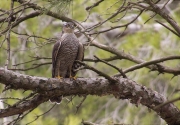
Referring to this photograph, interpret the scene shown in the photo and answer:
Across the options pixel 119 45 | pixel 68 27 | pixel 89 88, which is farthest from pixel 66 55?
pixel 119 45

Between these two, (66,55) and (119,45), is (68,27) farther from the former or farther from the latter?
(119,45)

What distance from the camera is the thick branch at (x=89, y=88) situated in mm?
2762

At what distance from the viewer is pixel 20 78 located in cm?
276

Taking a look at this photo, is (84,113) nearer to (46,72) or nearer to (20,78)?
(46,72)

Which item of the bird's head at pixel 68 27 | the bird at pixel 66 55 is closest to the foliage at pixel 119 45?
the bird's head at pixel 68 27

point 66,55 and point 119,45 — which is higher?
point 119,45

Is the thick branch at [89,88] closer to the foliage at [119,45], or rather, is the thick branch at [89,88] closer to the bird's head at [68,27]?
the bird's head at [68,27]

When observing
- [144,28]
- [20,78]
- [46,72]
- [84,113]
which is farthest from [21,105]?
[84,113]

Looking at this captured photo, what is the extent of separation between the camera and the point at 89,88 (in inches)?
123

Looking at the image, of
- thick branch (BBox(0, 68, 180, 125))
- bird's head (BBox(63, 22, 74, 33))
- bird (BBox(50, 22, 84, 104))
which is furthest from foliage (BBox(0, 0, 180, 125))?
thick branch (BBox(0, 68, 180, 125))

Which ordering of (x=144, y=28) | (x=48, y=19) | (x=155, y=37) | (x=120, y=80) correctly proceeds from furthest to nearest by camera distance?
(x=48, y=19), (x=144, y=28), (x=155, y=37), (x=120, y=80)

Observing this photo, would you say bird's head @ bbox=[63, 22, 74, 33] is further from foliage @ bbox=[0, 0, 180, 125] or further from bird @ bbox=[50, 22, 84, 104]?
foliage @ bbox=[0, 0, 180, 125]

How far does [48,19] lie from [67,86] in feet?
14.1

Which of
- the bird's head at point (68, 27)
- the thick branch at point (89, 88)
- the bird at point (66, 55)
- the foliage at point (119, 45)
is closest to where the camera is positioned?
the thick branch at point (89, 88)
